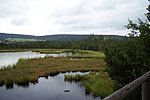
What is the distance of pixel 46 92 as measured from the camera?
24734 mm

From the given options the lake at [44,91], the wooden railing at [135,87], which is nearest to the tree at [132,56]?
the wooden railing at [135,87]

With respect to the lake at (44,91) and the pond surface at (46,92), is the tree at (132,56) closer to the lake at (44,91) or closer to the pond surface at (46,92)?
the lake at (44,91)

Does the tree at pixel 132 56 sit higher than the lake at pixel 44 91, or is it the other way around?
the tree at pixel 132 56

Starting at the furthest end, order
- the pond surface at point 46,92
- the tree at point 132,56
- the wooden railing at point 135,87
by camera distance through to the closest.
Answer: the pond surface at point 46,92, the tree at point 132,56, the wooden railing at point 135,87

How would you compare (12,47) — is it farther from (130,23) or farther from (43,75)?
(130,23)

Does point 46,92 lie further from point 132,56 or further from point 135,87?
point 135,87

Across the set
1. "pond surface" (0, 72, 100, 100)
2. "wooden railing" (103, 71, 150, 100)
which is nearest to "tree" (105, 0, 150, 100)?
"wooden railing" (103, 71, 150, 100)

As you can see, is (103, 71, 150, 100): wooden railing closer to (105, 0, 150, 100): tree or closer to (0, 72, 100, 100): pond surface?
(105, 0, 150, 100): tree

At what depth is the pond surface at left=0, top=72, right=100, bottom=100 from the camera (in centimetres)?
2256

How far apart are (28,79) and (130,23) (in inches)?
815

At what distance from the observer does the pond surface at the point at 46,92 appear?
2256 centimetres

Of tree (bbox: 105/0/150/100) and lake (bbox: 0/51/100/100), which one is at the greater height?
tree (bbox: 105/0/150/100)

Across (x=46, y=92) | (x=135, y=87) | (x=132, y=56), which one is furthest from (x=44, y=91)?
(x=135, y=87)

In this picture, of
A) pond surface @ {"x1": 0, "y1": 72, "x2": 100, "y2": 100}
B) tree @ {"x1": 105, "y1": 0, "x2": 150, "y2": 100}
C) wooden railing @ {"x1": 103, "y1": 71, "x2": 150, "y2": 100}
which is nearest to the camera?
wooden railing @ {"x1": 103, "y1": 71, "x2": 150, "y2": 100}
